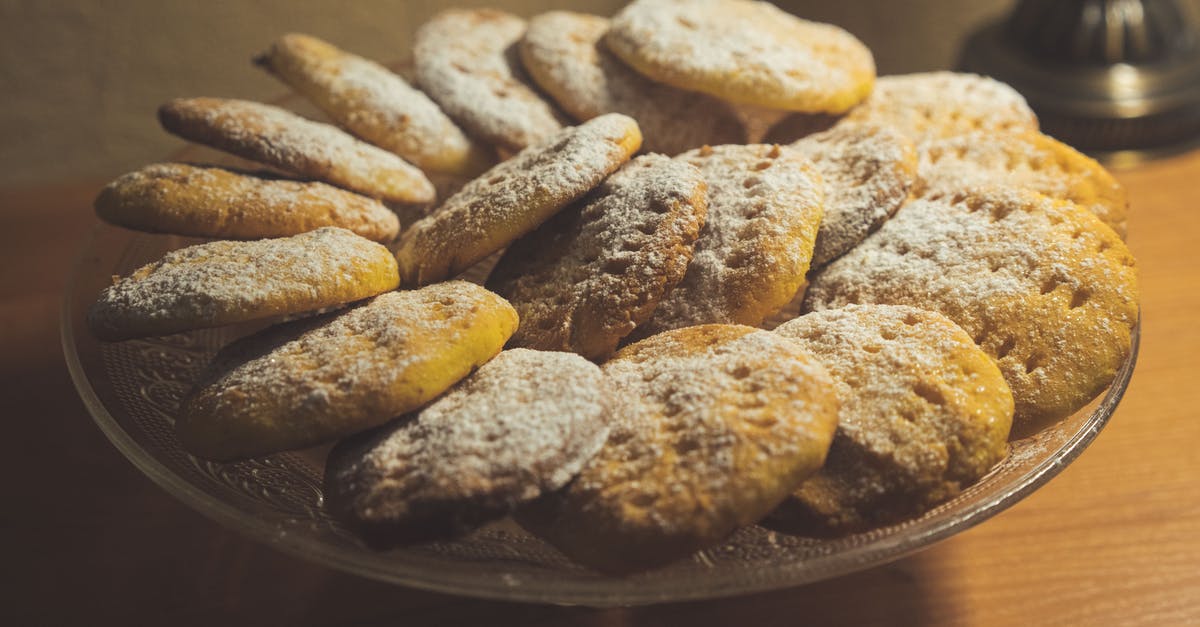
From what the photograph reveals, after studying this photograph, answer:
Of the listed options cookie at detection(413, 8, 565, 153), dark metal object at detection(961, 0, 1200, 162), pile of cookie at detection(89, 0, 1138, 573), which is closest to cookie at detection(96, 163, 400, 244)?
pile of cookie at detection(89, 0, 1138, 573)

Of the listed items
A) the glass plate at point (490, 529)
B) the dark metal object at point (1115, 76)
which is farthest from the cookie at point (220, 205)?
the dark metal object at point (1115, 76)

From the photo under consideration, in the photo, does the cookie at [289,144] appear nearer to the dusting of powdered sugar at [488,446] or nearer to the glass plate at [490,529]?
the glass plate at [490,529]

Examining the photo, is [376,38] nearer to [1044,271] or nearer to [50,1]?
[50,1]

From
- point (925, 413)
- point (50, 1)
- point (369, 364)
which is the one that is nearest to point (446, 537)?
point (369, 364)

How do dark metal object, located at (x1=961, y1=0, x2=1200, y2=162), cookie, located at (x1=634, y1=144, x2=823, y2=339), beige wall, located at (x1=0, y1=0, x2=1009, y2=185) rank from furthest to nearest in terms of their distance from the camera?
beige wall, located at (x1=0, y1=0, x2=1009, y2=185) → dark metal object, located at (x1=961, y1=0, x2=1200, y2=162) → cookie, located at (x1=634, y1=144, x2=823, y2=339)

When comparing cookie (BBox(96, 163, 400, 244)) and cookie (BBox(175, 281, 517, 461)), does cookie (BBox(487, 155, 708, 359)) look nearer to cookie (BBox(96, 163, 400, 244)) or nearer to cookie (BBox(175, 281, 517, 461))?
cookie (BBox(175, 281, 517, 461))

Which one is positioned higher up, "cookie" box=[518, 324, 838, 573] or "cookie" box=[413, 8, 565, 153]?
"cookie" box=[413, 8, 565, 153]

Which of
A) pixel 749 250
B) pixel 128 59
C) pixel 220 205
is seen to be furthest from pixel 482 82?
pixel 128 59
